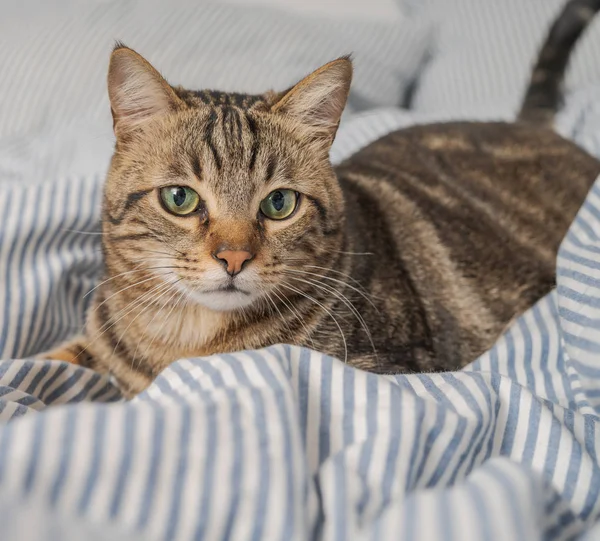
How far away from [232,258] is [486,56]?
1342 millimetres

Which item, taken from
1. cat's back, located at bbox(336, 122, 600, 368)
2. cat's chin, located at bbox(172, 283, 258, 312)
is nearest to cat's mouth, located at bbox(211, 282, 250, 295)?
cat's chin, located at bbox(172, 283, 258, 312)

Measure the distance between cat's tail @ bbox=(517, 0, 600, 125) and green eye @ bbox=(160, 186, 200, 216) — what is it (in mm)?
1118

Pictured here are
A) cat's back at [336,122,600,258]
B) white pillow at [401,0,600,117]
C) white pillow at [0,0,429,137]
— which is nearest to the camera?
cat's back at [336,122,600,258]

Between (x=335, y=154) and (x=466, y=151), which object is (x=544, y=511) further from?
(x=335, y=154)

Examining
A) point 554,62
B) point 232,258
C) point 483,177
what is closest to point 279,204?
point 232,258

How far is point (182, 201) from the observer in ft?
2.93

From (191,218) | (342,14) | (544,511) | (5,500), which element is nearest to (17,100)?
(191,218)

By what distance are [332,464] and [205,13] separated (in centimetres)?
153

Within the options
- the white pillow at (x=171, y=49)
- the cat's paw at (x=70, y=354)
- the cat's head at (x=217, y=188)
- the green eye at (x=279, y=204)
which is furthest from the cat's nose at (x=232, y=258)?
the white pillow at (x=171, y=49)

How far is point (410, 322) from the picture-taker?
1.07 m

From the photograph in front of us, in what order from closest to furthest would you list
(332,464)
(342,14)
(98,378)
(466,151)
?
(332,464) < (98,378) < (466,151) < (342,14)

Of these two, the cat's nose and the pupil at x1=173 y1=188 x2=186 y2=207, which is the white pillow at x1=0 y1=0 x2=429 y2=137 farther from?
the cat's nose

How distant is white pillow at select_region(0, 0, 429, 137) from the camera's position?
157 cm

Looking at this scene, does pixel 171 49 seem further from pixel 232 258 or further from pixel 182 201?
pixel 232 258
